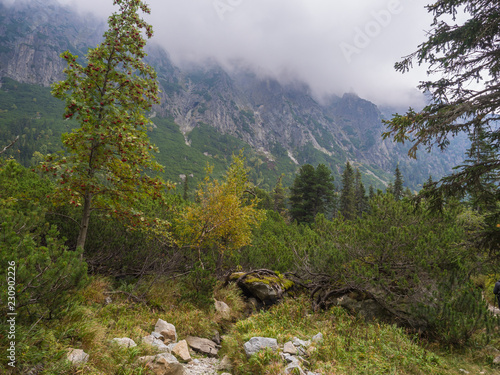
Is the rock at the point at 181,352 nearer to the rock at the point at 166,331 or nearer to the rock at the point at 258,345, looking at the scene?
the rock at the point at 166,331

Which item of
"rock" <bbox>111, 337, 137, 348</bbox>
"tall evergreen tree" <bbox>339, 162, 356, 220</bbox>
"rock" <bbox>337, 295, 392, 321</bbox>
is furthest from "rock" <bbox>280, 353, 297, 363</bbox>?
"tall evergreen tree" <bbox>339, 162, 356, 220</bbox>

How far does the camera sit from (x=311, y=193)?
33406mm

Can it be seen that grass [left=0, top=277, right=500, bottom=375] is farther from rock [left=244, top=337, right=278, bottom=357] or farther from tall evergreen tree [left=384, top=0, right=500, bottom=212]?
tall evergreen tree [left=384, top=0, right=500, bottom=212]

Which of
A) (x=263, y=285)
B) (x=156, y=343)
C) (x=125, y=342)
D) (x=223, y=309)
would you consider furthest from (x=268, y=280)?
(x=125, y=342)

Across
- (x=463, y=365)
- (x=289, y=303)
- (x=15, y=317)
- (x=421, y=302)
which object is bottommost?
(x=289, y=303)

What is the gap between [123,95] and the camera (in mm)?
5434

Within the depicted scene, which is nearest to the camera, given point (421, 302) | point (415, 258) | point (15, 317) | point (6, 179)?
point (15, 317)

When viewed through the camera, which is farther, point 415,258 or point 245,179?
point 245,179

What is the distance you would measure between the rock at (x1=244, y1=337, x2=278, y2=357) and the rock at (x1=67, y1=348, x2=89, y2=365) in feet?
8.91

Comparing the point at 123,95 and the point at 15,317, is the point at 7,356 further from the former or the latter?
the point at 123,95

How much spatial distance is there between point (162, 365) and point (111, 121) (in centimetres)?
481

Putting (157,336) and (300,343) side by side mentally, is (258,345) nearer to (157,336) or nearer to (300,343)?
(300,343)

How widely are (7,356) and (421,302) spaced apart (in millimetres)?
7758

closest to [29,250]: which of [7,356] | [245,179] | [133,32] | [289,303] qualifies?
[7,356]
